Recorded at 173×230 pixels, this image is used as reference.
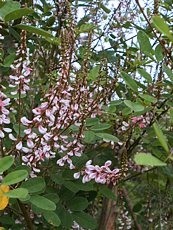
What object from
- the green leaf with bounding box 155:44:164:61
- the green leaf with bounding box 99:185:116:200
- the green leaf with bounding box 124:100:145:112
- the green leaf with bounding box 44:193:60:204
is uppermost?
the green leaf with bounding box 155:44:164:61

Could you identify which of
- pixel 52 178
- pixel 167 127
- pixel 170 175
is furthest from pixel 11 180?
pixel 167 127

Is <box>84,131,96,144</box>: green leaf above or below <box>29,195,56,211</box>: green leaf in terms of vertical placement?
above

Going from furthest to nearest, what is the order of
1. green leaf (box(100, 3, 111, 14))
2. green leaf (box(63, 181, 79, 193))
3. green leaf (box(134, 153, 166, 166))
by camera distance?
green leaf (box(100, 3, 111, 14)) < green leaf (box(63, 181, 79, 193)) < green leaf (box(134, 153, 166, 166))

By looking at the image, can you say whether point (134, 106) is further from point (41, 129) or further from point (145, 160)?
point (145, 160)

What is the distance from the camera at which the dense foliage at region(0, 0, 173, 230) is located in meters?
1.17

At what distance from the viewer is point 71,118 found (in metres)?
1.21

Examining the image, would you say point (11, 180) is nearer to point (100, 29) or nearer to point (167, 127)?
point (167, 127)

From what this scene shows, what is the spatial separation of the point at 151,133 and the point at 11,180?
20.3 inches

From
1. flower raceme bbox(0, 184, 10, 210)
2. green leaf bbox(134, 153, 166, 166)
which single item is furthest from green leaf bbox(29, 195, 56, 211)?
green leaf bbox(134, 153, 166, 166)

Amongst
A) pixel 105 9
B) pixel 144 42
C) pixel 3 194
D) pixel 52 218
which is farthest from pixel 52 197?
pixel 105 9

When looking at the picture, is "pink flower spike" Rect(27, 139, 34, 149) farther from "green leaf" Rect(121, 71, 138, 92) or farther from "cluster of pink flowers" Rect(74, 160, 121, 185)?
"green leaf" Rect(121, 71, 138, 92)

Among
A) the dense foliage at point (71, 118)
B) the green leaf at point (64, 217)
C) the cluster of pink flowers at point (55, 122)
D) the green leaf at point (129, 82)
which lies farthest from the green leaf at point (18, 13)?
the green leaf at point (64, 217)

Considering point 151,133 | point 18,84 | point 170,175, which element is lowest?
point 170,175

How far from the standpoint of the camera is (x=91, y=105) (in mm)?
1292
